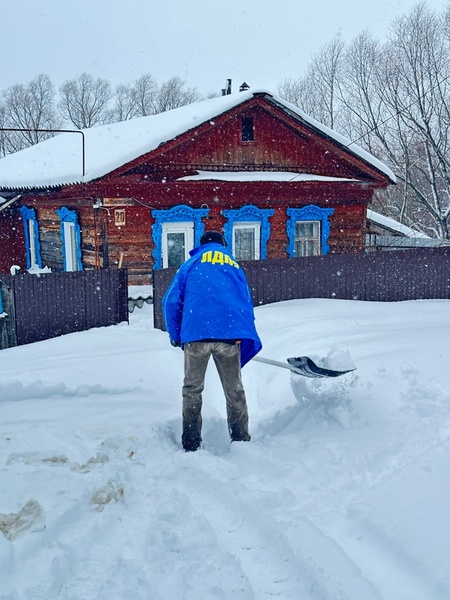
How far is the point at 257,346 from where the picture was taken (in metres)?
4.55

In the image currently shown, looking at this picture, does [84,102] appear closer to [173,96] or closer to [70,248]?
[173,96]

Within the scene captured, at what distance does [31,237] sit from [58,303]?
31.9ft

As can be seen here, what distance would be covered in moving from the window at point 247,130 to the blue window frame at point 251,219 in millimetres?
1744

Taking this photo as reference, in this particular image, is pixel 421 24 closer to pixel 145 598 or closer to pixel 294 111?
pixel 294 111

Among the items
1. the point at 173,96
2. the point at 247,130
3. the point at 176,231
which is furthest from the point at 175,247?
the point at 173,96

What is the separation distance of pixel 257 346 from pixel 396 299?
881 centimetres

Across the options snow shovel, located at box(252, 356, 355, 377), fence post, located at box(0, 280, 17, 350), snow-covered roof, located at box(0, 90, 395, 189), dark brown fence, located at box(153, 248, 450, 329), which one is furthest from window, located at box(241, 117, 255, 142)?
snow shovel, located at box(252, 356, 355, 377)

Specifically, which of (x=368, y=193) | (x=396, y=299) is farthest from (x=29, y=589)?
(x=368, y=193)

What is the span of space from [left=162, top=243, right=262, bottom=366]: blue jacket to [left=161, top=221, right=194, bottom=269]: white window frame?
9.21 meters

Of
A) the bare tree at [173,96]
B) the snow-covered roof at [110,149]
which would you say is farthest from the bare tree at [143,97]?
the snow-covered roof at [110,149]

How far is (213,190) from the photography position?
13688 mm

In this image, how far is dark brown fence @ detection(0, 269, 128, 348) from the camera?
8.95 metres

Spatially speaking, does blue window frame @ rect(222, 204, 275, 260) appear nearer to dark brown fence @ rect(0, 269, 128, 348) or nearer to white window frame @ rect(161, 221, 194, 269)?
white window frame @ rect(161, 221, 194, 269)

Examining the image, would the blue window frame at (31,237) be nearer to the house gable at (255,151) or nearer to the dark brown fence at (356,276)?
the house gable at (255,151)
